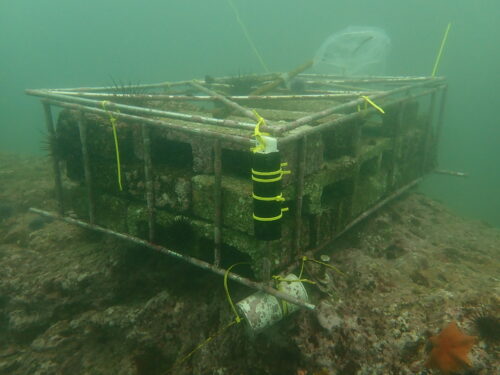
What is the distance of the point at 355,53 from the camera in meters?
9.93

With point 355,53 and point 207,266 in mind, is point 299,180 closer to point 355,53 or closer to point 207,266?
point 207,266

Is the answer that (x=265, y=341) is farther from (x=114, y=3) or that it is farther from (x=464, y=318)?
(x=114, y=3)

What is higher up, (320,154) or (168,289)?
(320,154)

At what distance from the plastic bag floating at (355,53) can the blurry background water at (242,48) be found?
2.42m

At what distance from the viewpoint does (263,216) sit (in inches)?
137

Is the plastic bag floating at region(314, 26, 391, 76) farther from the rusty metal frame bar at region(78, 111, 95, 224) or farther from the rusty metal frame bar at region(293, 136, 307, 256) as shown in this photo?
the rusty metal frame bar at region(78, 111, 95, 224)

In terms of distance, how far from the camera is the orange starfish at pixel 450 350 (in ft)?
11.5

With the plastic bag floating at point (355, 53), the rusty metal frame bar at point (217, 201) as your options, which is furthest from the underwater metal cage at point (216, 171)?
the plastic bag floating at point (355, 53)

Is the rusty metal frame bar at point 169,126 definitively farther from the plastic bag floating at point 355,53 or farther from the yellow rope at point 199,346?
the plastic bag floating at point 355,53

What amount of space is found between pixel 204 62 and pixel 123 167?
327ft

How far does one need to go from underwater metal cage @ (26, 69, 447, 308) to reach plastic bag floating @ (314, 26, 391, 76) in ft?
12.2

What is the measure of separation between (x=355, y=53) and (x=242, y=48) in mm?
93390

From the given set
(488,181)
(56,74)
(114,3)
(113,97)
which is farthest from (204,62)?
(113,97)

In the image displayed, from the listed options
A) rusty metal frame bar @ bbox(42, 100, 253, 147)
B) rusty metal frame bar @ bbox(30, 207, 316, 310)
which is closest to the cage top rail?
rusty metal frame bar @ bbox(42, 100, 253, 147)
